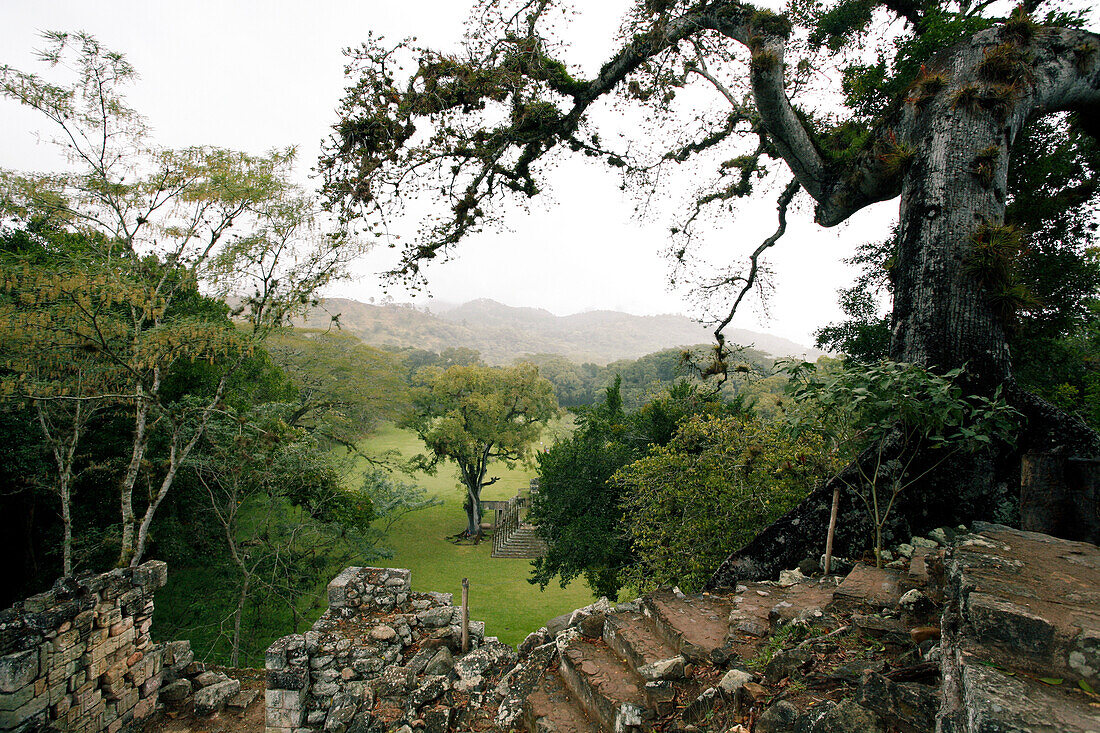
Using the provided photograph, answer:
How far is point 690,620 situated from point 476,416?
19.2 m

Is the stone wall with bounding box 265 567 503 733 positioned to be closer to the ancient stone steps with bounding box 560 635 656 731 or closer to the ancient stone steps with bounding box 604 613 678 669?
the ancient stone steps with bounding box 560 635 656 731

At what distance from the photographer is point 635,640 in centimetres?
365

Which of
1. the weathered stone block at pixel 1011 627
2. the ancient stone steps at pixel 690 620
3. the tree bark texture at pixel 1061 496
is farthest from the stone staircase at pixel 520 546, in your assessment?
the weathered stone block at pixel 1011 627

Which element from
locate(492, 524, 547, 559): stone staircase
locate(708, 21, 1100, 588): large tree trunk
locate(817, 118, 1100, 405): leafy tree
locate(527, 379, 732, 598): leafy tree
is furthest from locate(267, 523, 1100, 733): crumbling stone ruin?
locate(492, 524, 547, 559): stone staircase

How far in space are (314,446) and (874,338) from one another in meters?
13.0

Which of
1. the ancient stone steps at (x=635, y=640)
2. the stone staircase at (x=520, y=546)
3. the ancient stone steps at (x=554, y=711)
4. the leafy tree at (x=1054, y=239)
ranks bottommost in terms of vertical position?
the stone staircase at (x=520, y=546)

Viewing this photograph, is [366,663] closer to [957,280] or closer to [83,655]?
[83,655]

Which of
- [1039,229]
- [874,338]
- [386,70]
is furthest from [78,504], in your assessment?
[1039,229]

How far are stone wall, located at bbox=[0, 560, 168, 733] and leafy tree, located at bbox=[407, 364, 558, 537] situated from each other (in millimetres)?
14675

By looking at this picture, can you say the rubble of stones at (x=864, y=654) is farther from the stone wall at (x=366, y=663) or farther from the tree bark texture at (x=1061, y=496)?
the stone wall at (x=366, y=663)

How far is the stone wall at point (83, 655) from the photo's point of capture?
16.3 feet

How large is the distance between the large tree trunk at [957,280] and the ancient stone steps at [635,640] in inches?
46.6

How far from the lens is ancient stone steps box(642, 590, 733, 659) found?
10.7 feet

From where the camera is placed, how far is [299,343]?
74.0 feet
